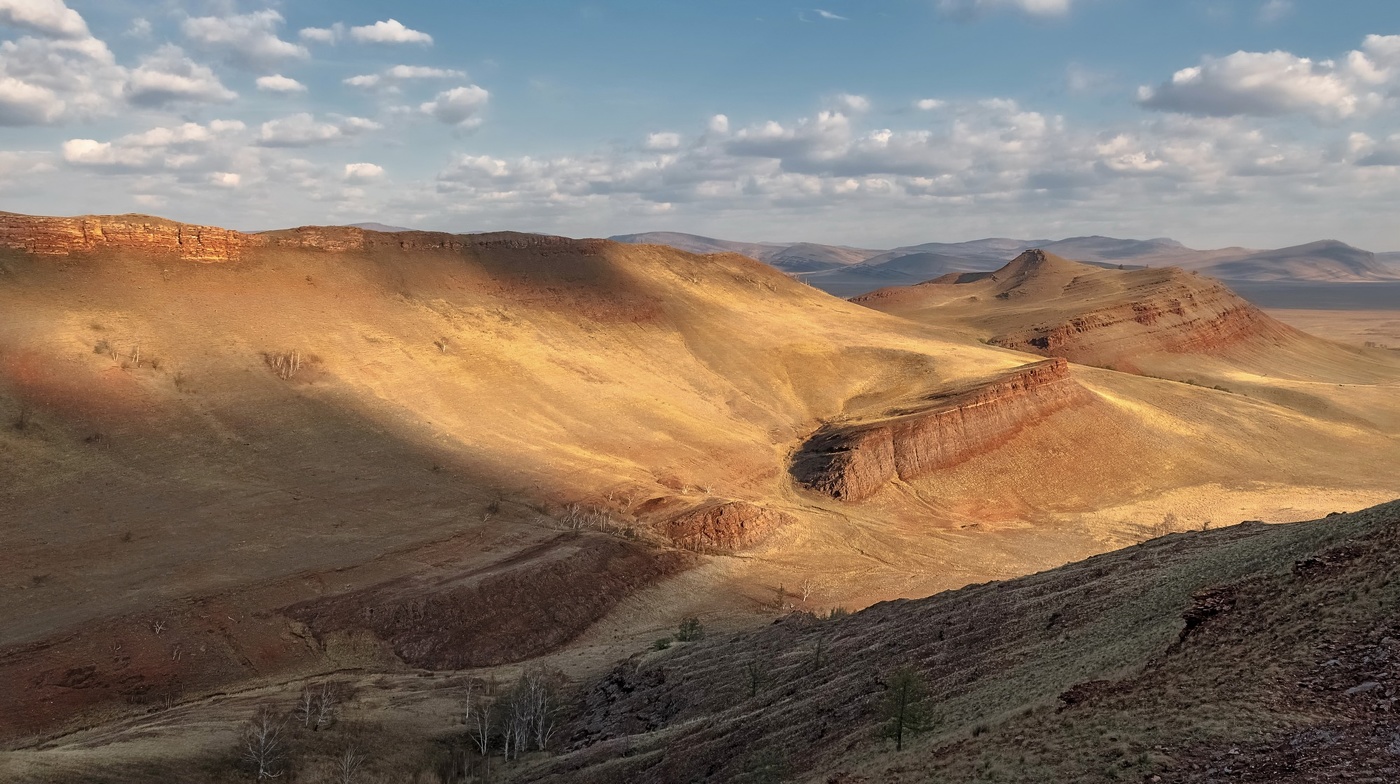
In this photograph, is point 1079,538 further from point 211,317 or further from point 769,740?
point 211,317

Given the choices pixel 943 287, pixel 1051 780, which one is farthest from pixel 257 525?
pixel 943 287

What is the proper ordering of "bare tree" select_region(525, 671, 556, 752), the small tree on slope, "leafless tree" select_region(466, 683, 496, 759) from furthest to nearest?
"bare tree" select_region(525, 671, 556, 752), "leafless tree" select_region(466, 683, 496, 759), the small tree on slope

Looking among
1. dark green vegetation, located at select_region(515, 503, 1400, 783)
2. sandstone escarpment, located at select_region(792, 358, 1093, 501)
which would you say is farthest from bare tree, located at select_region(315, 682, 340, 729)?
sandstone escarpment, located at select_region(792, 358, 1093, 501)

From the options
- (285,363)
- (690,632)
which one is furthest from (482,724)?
(285,363)

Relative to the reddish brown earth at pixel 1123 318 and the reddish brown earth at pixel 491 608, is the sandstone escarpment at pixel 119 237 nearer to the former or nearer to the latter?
the reddish brown earth at pixel 491 608

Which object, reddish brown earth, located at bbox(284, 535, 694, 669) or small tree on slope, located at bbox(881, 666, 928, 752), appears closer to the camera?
small tree on slope, located at bbox(881, 666, 928, 752)

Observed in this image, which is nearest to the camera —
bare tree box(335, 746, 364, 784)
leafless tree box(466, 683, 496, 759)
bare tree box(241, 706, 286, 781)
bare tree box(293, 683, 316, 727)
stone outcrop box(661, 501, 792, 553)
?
bare tree box(241, 706, 286, 781)

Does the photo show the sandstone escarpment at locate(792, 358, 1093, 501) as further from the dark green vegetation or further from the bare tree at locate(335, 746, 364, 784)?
the bare tree at locate(335, 746, 364, 784)
